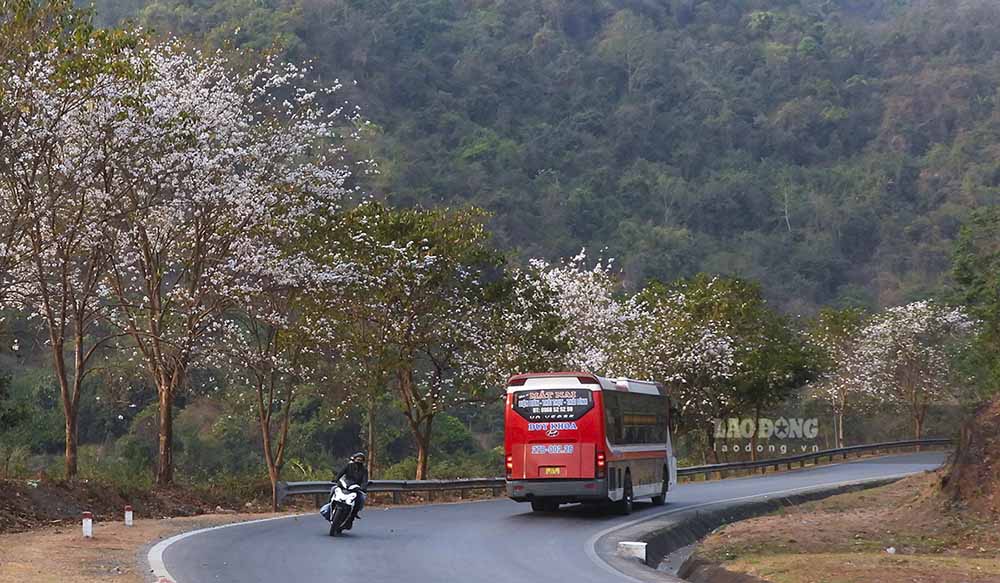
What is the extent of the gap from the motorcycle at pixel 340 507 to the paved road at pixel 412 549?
281 mm

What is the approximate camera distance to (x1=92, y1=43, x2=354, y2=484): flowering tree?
26719 mm

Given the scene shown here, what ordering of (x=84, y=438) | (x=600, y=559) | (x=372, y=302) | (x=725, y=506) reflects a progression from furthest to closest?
(x=84, y=438) → (x=372, y=302) → (x=725, y=506) → (x=600, y=559)

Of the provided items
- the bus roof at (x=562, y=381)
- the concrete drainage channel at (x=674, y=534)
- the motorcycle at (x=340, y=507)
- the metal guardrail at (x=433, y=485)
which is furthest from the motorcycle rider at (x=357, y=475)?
the metal guardrail at (x=433, y=485)

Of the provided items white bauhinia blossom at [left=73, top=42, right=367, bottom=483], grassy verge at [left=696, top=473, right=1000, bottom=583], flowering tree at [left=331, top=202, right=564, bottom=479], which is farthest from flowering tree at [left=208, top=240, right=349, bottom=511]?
grassy verge at [left=696, top=473, right=1000, bottom=583]

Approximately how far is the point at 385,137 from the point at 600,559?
254 ft

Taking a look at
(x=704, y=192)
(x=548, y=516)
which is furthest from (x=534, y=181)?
(x=548, y=516)

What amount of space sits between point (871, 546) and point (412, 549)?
25.8ft

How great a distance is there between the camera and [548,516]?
27344 mm

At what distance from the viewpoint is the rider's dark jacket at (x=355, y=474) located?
21828 millimetres

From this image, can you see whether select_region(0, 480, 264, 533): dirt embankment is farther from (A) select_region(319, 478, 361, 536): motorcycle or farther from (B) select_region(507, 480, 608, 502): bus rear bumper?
(B) select_region(507, 480, 608, 502): bus rear bumper

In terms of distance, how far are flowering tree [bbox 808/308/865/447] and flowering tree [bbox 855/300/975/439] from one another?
39 cm

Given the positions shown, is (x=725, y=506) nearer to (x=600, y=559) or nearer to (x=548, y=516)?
(x=548, y=516)

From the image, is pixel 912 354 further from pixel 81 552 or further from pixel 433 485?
pixel 81 552

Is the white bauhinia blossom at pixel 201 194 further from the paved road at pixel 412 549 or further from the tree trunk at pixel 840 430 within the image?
the tree trunk at pixel 840 430
